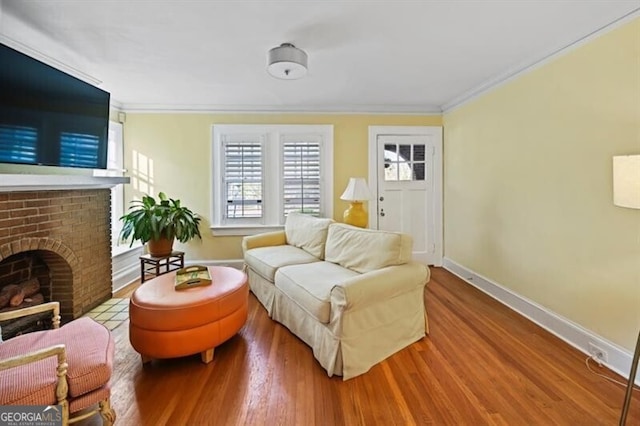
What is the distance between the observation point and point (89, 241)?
3.10m

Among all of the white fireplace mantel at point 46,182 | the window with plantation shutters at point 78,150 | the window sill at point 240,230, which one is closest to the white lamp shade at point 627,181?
the window sill at point 240,230

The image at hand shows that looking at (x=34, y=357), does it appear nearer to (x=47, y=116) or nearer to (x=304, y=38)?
(x=47, y=116)

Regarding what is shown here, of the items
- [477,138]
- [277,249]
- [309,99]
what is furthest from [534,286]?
[309,99]

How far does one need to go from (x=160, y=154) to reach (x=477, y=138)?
13.7 feet

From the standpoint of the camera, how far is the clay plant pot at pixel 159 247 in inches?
144

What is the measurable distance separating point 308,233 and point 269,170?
1412mm

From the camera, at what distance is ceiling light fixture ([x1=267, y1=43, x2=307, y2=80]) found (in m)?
2.38

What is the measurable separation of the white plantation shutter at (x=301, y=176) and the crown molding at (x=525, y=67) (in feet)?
6.44

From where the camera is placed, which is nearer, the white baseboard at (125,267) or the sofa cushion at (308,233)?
the sofa cushion at (308,233)

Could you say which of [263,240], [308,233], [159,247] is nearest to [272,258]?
[308,233]

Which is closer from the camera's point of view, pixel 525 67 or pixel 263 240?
pixel 525 67

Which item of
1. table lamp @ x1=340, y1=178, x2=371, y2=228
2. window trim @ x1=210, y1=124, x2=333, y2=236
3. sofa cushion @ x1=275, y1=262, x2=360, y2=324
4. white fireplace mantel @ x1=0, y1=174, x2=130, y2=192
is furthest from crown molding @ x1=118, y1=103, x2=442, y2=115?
sofa cushion @ x1=275, y1=262, x2=360, y2=324

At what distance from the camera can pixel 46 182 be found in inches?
91.8
